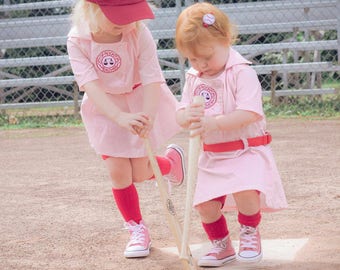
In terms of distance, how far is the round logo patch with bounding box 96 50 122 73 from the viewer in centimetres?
381

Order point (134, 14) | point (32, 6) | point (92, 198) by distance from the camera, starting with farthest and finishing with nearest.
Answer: point (32, 6) < point (92, 198) < point (134, 14)

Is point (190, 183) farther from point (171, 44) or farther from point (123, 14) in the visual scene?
point (171, 44)

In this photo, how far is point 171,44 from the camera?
1129 centimetres

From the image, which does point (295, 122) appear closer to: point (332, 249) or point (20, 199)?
point (20, 199)

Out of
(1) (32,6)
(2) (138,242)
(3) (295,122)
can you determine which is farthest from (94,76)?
(1) (32,6)

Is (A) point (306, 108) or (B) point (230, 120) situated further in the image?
(A) point (306, 108)

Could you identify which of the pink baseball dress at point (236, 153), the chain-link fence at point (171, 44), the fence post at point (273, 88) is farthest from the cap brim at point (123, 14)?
the fence post at point (273, 88)

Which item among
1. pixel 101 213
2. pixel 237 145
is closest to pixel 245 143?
pixel 237 145

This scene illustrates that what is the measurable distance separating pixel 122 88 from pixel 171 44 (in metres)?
Answer: 7.46

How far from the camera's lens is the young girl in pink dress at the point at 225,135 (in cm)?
338

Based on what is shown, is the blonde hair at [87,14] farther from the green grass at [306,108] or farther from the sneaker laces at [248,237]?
the green grass at [306,108]

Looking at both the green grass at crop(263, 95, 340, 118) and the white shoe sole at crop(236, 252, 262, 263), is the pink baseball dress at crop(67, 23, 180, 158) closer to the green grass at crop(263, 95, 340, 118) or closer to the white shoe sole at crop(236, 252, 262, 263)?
the white shoe sole at crop(236, 252, 262, 263)

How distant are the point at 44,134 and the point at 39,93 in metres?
3.01

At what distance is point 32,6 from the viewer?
10.6 meters
